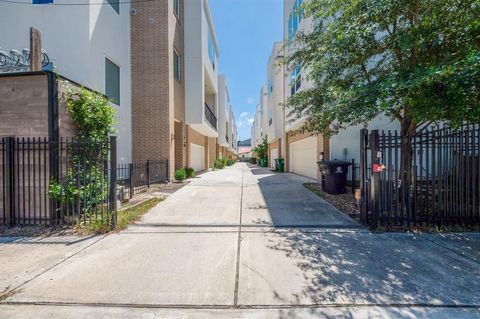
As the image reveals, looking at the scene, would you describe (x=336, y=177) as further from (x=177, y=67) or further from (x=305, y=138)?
(x=177, y=67)

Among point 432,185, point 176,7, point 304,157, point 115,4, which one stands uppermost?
point 176,7

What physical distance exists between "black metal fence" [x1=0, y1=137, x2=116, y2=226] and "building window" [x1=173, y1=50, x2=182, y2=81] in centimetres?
919

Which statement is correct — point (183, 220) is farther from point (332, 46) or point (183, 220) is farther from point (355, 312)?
point (332, 46)

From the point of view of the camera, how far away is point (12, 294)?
9.48ft

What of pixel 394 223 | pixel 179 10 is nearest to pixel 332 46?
pixel 394 223

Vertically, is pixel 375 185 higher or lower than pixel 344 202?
higher

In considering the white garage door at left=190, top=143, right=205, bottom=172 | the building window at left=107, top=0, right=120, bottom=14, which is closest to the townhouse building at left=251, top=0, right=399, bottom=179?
the white garage door at left=190, top=143, right=205, bottom=172

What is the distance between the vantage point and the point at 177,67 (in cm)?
1383

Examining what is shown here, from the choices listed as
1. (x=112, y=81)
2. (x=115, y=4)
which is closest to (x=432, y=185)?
(x=112, y=81)

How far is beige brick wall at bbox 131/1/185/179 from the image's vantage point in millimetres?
11836

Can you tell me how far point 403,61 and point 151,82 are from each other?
10535 millimetres

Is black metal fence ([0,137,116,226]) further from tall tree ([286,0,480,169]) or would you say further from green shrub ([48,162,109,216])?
tall tree ([286,0,480,169])

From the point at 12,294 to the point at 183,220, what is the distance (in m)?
3.29

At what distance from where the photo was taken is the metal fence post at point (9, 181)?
16.8 ft
